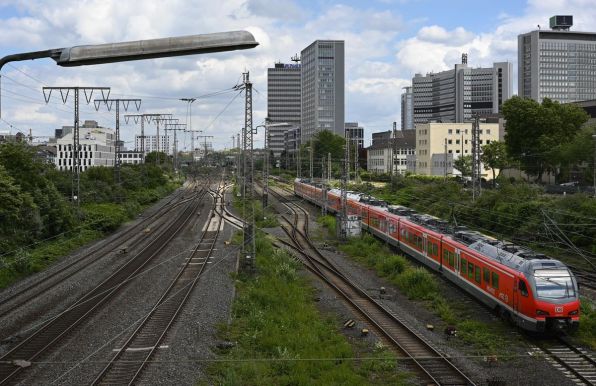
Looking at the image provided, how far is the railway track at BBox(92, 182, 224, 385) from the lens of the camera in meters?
14.8

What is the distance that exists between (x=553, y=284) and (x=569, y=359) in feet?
8.44

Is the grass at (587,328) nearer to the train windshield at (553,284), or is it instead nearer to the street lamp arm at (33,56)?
the train windshield at (553,284)

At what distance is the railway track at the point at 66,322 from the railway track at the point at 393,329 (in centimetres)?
954

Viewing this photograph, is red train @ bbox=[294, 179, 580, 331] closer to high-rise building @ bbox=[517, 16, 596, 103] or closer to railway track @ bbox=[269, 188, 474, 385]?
railway track @ bbox=[269, 188, 474, 385]

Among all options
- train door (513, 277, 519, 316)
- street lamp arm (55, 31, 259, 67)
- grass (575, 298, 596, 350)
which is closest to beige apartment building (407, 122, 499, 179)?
grass (575, 298, 596, 350)

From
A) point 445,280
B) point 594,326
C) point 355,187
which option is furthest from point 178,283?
point 355,187

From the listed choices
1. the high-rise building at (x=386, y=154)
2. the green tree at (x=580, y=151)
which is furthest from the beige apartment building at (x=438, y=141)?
the green tree at (x=580, y=151)

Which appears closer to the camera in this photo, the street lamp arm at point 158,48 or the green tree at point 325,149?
the street lamp arm at point 158,48

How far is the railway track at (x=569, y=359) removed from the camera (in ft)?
Result: 50.8

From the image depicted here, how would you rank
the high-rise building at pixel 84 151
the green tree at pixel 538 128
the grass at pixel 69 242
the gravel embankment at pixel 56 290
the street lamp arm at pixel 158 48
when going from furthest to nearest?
the high-rise building at pixel 84 151
the green tree at pixel 538 128
the grass at pixel 69 242
the gravel embankment at pixel 56 290
the street lamp arm at pixel 158 48

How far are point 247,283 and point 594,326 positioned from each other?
1452 cm

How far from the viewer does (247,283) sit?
27.7m

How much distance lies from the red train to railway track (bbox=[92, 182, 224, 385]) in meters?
11.4

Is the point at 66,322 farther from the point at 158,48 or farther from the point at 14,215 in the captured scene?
the point at 158,48
